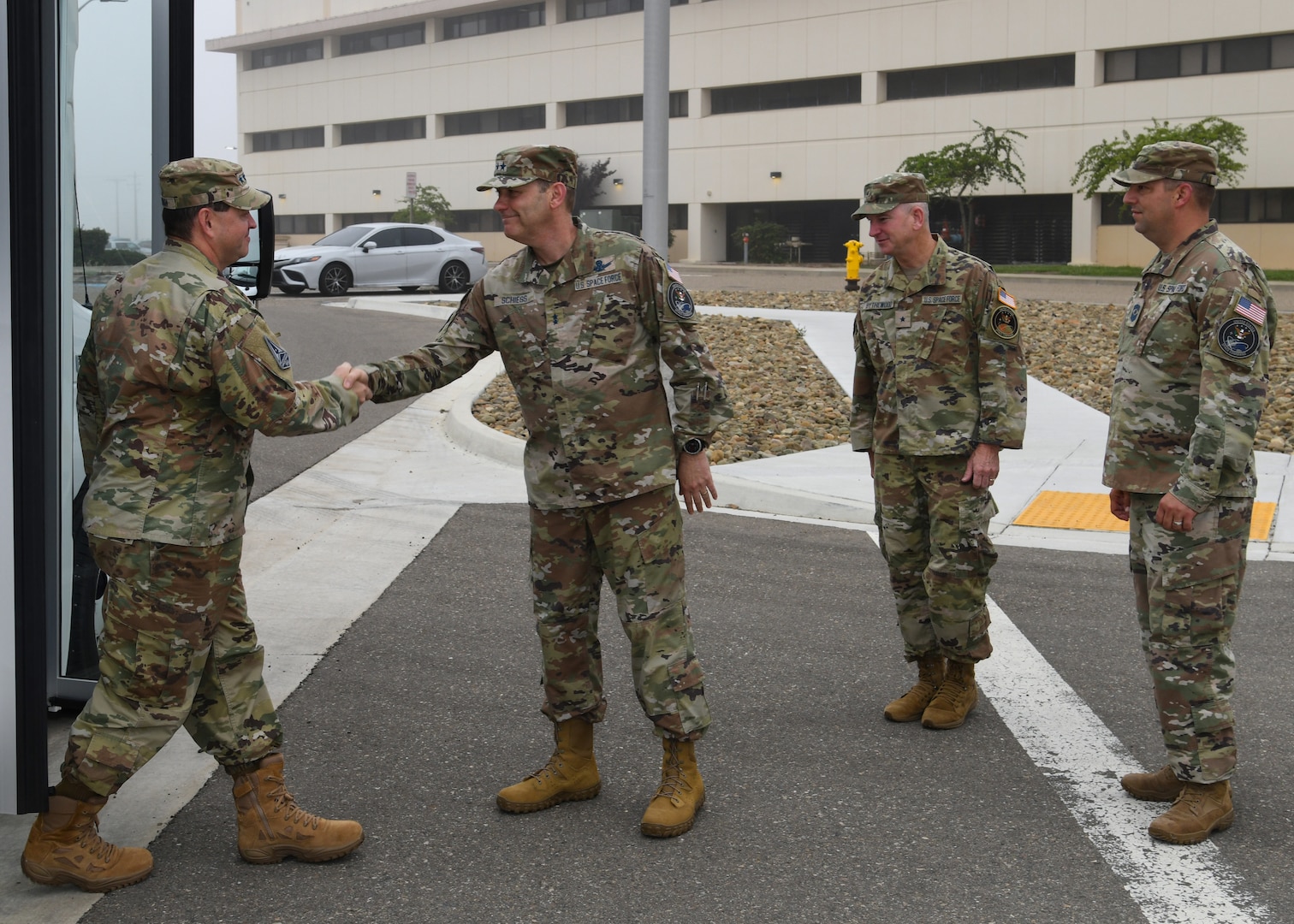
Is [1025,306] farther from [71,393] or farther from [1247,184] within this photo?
[1247,184]

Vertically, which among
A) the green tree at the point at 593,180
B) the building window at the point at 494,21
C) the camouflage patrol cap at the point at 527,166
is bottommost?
the camouflage patrol cap at the point at 527,166

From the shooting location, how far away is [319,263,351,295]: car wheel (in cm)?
2605

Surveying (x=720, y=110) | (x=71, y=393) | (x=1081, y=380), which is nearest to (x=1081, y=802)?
(x=71, y=393)

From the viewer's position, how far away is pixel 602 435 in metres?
4.37

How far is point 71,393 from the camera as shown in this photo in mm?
5059

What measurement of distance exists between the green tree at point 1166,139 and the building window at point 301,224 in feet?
134

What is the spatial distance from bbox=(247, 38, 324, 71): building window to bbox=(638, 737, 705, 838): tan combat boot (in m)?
71.8

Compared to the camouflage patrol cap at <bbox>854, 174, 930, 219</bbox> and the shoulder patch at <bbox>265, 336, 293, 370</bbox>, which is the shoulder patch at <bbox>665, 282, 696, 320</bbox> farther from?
the shoulder patch at <bbox>265, 336, 293, 370</bbox>

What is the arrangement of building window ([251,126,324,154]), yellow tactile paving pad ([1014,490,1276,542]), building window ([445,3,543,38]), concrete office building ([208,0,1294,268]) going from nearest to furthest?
yellow tactile paving pad ([1014,490,1276,542]) → concrete office building ([208,0,1294,268]) → building window ([445,3,543,38]) → building window ([251,126,324,154])

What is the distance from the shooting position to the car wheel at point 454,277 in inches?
1068

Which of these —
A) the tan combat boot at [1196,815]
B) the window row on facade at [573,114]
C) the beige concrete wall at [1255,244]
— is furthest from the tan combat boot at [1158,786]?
the window row on facade at [573,114]

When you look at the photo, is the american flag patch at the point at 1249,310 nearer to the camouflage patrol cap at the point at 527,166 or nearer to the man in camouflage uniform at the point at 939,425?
the man in camouflage uniform at the point at 939,425

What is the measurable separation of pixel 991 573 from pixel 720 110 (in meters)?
51.8

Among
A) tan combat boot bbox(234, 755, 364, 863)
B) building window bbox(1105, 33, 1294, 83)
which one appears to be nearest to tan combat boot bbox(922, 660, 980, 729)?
tan combat boot bbox(234, 755, 364, 863)
